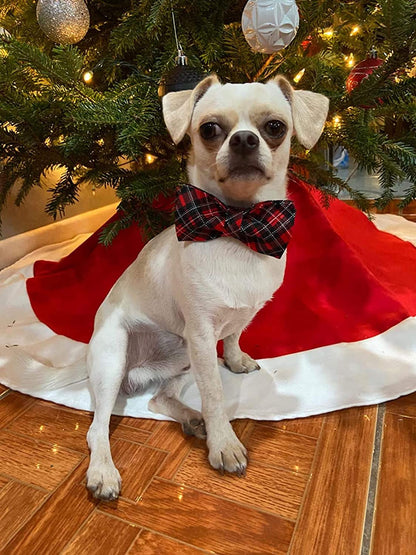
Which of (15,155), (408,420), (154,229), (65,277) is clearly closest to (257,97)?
(154,229)

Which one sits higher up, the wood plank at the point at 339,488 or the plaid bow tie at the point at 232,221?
the plaid bow tie at the point at 232,221

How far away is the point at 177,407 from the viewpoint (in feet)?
3.45

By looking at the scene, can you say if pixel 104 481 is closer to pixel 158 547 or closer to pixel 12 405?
pixel 158 547

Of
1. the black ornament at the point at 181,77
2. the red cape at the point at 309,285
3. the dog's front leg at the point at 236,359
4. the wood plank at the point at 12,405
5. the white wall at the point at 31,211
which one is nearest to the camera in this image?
the black ornament at the point at 181,77

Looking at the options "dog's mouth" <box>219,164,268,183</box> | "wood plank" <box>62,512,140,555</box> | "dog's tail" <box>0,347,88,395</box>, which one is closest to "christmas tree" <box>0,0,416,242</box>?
"dog's mouth" <box>219,164,268,183</box>

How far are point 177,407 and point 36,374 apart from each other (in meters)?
0.44

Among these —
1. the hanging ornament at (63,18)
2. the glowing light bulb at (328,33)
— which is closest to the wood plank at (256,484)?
the hanging ornament at (63,18)

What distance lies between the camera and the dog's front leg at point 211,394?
0.91 meters

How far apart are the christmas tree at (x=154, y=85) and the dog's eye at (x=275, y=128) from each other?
28cm

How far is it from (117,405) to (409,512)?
727 mm

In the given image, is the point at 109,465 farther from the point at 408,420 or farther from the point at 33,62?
the point at 33,62

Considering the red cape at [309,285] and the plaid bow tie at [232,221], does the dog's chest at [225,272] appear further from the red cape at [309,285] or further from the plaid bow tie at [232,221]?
the red cape at [309,285]

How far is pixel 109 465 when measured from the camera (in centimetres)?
87

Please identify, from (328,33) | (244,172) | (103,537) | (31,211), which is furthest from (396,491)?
(31,211)
